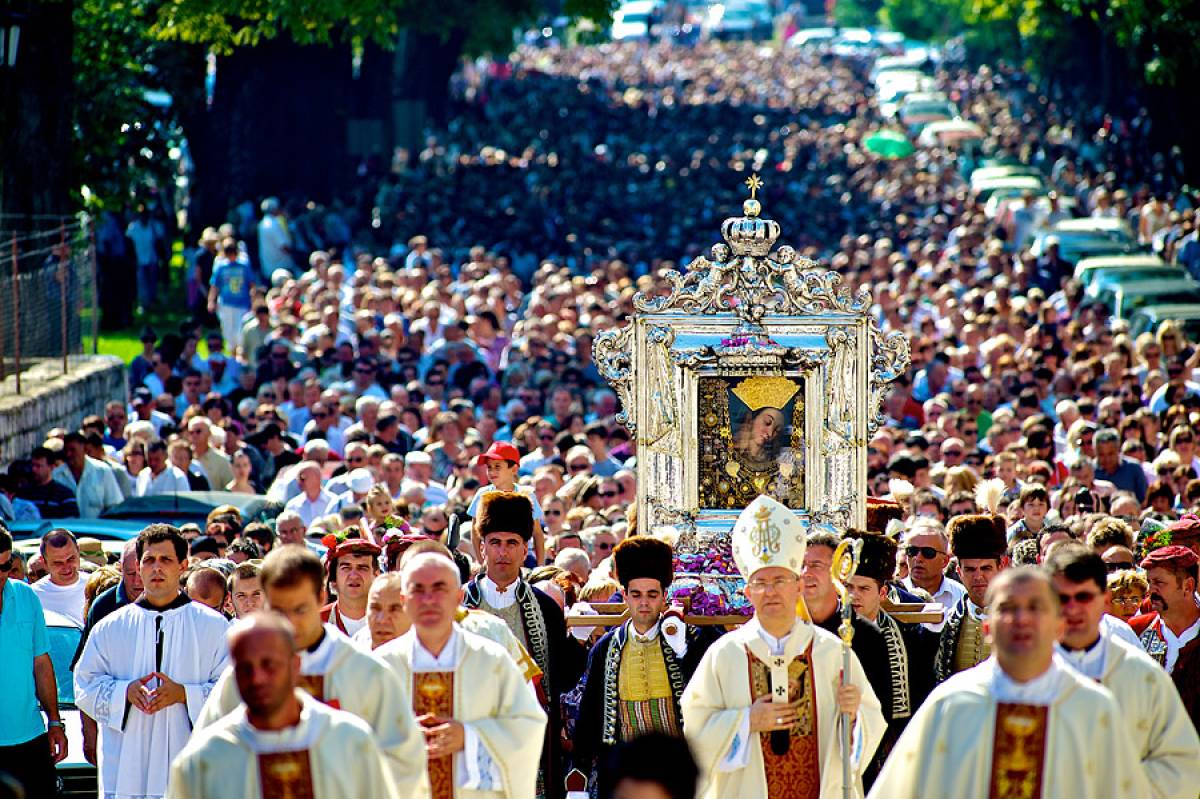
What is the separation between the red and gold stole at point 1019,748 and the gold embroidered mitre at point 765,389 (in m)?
5.33

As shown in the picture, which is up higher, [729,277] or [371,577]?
[729,277]

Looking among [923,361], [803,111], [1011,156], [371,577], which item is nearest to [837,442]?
[371,577]

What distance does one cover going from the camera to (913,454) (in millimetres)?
18922

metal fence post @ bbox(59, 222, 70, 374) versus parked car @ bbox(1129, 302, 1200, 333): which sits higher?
metal fence post @ bbox(59, 222, 70, 374)

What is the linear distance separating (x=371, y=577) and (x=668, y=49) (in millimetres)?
73099

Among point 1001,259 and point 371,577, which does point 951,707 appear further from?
point 1001,259

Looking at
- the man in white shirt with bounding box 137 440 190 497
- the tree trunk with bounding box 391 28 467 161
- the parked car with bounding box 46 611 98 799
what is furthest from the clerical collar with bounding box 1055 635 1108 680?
the tree trunk with bounding box 391 28 467 161

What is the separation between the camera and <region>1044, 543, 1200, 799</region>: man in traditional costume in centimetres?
927

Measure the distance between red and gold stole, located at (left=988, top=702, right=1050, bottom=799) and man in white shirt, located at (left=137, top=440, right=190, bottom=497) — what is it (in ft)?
38.1

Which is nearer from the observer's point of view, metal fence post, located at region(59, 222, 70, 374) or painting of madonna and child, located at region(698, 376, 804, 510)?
painting of madonna and child, located at region(698, 376, 804, 510)

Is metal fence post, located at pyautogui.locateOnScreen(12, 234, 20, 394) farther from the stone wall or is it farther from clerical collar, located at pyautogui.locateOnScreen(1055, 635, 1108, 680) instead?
clerical collar, located at pyautogui.locateOnScreen(1055, 635, 1108, 680)

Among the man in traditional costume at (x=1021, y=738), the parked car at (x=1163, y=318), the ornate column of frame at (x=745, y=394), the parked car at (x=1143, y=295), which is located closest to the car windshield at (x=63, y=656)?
the ornate column of frame at (x=745, y=394)

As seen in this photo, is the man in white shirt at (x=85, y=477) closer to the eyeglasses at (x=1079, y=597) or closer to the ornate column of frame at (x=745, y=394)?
the ornate column of frame at (x=745, y=394)

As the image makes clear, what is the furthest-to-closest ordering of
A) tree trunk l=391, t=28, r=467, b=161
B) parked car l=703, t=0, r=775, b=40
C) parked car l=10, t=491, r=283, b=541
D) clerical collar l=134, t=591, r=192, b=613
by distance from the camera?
1. parked car l=703, t=0, r=775, b=40
2. tree trunk l=391, t=28, r=467, b=161
3. parked car l=10, t=491, r=283, b=541
4. clerical collar l=134, t=591, r=192, b=613
